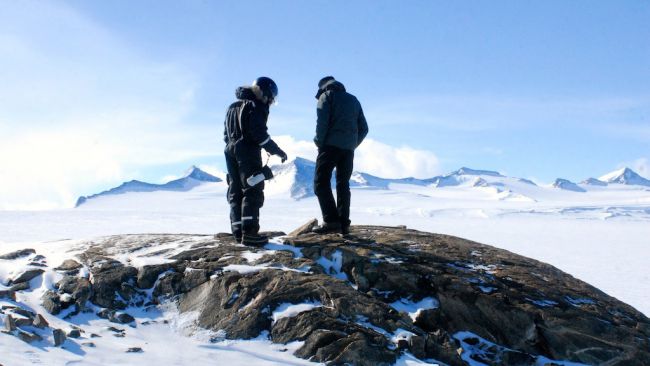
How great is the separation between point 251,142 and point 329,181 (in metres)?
1.39

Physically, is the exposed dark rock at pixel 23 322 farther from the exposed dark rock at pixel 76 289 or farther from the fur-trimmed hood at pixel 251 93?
the fur-trimmed hood at pixel 251 93

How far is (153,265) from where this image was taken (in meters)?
7.64

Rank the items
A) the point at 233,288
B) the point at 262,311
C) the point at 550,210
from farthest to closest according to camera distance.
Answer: the point at 550,210 < the point at 233,288 < the point at 262,311

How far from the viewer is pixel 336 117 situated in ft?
27.7

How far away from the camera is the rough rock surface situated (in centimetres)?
629

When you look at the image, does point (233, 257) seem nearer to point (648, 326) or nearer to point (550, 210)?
point (648, 326)

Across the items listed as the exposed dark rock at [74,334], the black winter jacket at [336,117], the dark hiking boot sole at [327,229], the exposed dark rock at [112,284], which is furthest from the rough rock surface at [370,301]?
the black winter jacket at [336,117]

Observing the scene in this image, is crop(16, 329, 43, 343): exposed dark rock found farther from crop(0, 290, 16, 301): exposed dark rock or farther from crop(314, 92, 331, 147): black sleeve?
crop(314, 92, 331, 147): black sleeve

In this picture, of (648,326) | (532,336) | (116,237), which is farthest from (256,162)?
(648,326)

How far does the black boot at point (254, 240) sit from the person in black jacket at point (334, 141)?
1.05 metres

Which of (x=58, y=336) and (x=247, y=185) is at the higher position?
(x=247, y=185)

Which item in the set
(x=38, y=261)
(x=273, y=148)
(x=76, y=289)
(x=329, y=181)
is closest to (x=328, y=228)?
(x=329, y=181)

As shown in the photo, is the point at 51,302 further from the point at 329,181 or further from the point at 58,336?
the point at 329,181

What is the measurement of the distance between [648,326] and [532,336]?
81.9 inches
